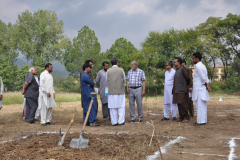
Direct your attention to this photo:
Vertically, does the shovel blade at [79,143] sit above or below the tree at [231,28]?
below

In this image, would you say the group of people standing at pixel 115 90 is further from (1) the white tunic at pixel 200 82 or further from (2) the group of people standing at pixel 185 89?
(1) the white tunic at pixel 200 82

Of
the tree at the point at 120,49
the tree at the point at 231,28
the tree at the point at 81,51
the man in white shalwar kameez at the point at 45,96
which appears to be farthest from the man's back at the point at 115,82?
the tree at the point at 81,51

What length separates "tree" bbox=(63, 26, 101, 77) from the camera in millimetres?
48625

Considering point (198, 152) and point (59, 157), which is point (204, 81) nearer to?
point (198, 152)

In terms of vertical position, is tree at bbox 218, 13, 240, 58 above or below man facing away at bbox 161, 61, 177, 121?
above

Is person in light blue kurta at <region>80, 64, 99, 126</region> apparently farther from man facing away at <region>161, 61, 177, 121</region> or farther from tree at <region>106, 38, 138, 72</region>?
tree at <region>106, 38, 138, 72</region>

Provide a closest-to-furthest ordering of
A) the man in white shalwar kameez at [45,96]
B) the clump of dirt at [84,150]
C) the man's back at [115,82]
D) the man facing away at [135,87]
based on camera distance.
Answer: the clump of dirt at [84,150]
the man's back at [115,82]
the man in white shalwar kameez at [45,96]
the man facing away at [135,87]

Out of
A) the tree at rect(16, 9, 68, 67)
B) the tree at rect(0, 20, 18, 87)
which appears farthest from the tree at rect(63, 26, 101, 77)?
the tree at rect(0, 20, 18, 87)

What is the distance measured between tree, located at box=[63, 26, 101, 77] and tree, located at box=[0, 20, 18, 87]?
31.3 ft

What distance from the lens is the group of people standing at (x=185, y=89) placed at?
24.4ft

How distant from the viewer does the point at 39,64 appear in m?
44.2

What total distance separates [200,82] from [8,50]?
50.1 m

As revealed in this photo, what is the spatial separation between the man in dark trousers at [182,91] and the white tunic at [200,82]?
0.51 m

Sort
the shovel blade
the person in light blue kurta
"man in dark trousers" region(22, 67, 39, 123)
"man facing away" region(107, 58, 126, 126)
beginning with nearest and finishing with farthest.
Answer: the shovel blade
the person in light blue kurta
"man facing away" region(107, 58, 126, 126)
"man in dark trousers" region(22, 67, 39, 123)
